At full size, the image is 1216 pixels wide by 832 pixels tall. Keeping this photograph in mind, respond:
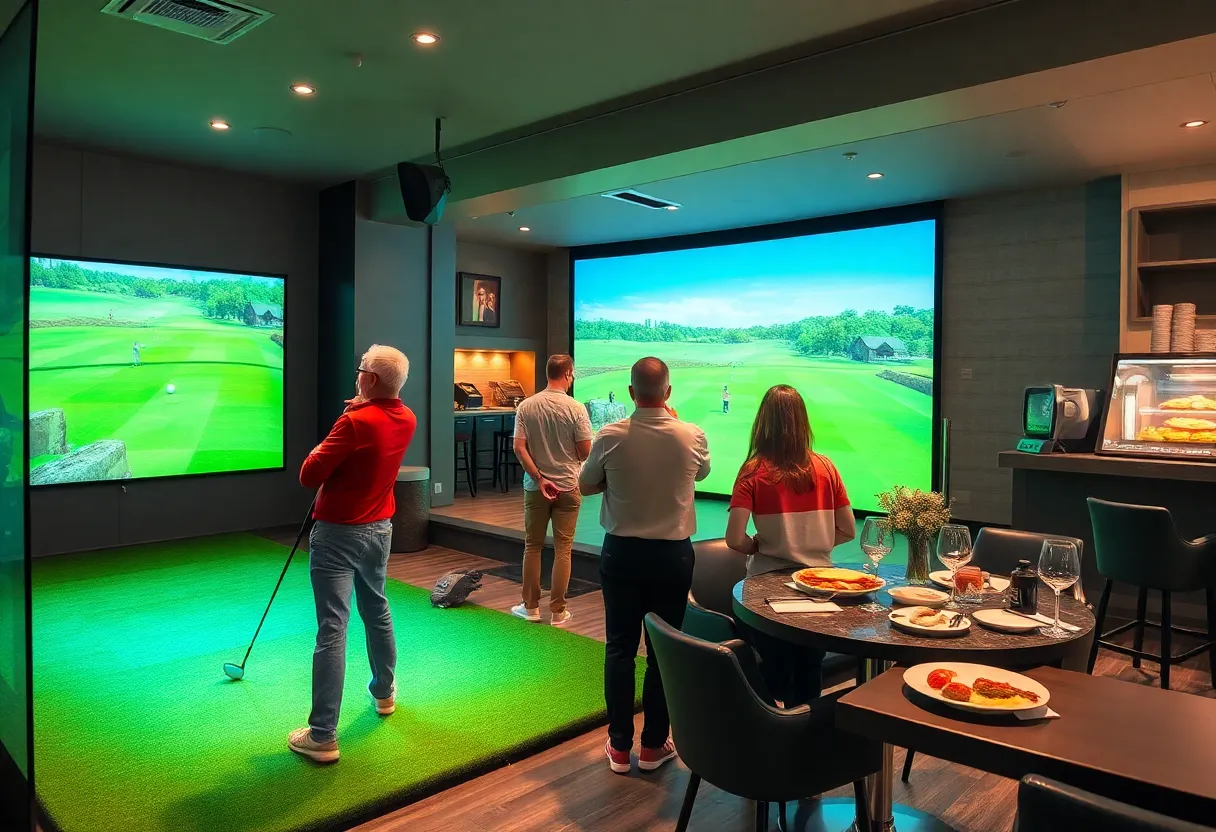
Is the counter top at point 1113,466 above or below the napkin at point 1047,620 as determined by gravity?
above

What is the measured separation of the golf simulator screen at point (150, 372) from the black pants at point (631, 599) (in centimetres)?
485

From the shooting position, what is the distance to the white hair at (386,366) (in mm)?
3109

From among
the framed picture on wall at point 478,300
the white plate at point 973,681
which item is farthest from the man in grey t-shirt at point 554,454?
the framed picture on wall at point 478,300

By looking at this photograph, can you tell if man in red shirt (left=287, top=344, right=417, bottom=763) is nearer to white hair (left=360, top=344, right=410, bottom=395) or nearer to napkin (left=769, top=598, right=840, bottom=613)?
white hair (left=360, top=344, right=410, bottom=395)

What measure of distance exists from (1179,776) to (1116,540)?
2828mm

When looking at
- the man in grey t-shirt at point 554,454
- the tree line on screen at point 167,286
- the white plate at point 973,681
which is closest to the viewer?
the white plate at point 973,681

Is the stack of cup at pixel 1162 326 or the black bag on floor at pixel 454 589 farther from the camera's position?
the stack of cup at pixel 1162 326

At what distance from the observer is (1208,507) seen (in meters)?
4.33

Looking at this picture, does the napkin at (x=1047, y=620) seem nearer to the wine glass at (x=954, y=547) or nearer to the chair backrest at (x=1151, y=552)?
the wine glass at (x=954, y=547)

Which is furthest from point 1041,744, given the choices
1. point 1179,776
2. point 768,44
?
point 768,44

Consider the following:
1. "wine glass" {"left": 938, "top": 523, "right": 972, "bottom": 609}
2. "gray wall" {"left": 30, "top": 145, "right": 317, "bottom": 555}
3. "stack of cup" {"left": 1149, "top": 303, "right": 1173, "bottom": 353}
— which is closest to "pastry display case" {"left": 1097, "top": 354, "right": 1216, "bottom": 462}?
"stack of cup" {"left": 1149, "top": 303, "right": 1173, "bottom": 353}

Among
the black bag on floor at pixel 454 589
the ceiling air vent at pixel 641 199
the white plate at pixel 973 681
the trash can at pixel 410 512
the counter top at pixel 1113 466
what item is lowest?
the black bag on floor at pixel 454 589

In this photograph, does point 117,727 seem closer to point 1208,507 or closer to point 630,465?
point 630,465

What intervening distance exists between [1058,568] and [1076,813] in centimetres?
96
